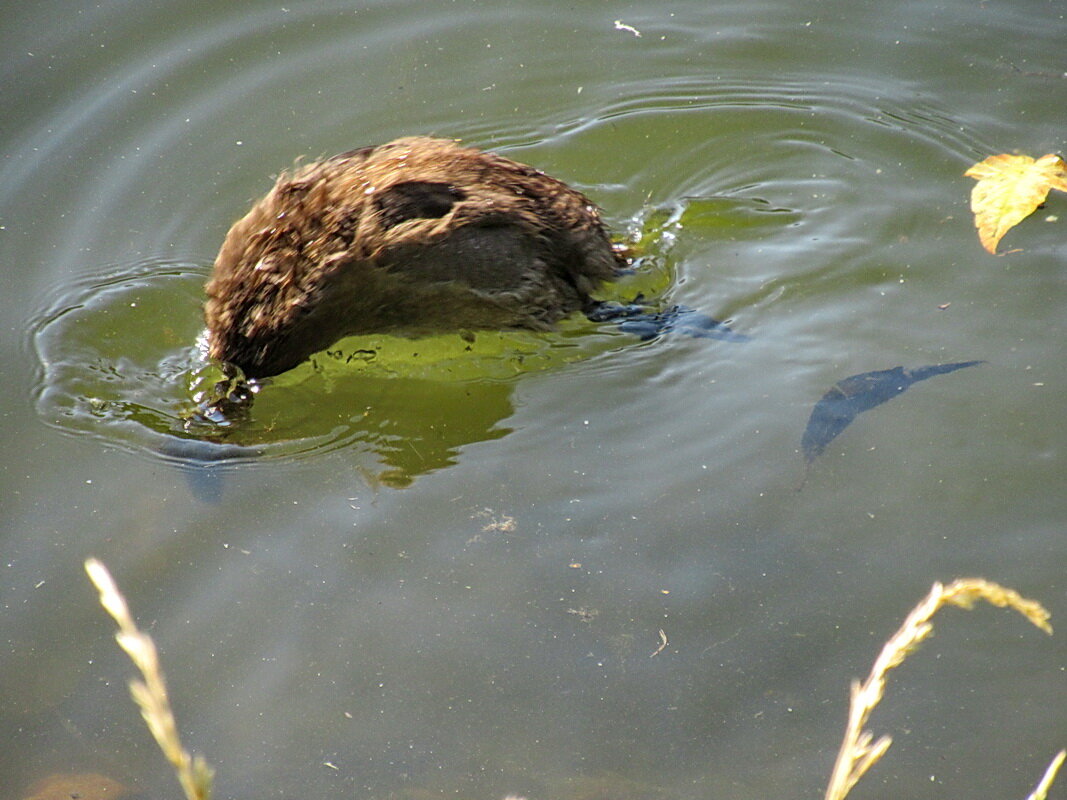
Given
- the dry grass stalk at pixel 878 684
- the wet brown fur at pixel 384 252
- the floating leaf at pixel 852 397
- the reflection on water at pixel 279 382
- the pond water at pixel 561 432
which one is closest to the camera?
the dry grass stalk at pixel 878 684

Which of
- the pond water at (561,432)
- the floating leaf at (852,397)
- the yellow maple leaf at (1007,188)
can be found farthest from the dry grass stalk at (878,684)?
the yellow maple leaf at (1007,188)

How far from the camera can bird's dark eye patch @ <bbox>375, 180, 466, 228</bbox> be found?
162 inches

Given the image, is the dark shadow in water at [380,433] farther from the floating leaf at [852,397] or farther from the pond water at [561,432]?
the floating leaf at [852,397]

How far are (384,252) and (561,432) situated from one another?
40.2 inches

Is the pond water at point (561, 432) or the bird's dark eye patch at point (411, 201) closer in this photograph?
the pond water at point (561, 432)

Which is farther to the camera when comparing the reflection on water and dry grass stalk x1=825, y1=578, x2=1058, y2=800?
the reflection on water

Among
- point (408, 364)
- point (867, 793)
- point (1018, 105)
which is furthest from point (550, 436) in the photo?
point (1018, 105)

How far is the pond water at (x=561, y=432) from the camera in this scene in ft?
11.4

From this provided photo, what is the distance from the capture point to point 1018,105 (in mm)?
5750

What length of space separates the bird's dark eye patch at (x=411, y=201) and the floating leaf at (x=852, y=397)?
5.47ft

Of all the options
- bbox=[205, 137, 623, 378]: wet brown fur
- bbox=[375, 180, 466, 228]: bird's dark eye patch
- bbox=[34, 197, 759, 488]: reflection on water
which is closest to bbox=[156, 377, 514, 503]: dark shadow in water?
bbox=[34, 197, 759, 488]: reflection on water

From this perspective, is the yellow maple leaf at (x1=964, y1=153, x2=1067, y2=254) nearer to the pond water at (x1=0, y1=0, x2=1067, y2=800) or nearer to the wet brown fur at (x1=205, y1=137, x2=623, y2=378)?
the pond water at (x1=0, y1=0, x2=1067, y2=800)

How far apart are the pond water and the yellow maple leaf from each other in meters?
0.09

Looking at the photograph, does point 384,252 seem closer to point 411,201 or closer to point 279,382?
point 411,201
